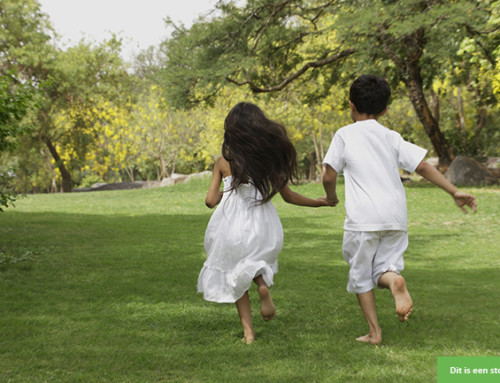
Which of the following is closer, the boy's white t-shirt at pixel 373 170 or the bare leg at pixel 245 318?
→ the boy's white t-shirt at pixel 373 170

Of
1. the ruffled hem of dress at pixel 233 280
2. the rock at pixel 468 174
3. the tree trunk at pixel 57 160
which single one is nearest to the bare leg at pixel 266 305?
the ruffled hem of dress at pixel 233 280

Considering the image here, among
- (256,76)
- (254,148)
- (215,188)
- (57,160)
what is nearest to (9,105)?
(215,188)

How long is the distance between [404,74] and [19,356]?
18.9 meters

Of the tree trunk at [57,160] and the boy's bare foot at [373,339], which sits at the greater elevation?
the tree trunk at [57,160]

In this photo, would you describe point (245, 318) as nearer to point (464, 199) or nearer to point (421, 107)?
point (464, 199)

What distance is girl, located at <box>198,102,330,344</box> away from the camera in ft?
14.2

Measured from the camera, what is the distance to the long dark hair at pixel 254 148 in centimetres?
438

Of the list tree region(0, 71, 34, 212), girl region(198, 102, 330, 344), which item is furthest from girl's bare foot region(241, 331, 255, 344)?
tree region(0, 71, 34, 212)

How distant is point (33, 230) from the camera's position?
457 inches

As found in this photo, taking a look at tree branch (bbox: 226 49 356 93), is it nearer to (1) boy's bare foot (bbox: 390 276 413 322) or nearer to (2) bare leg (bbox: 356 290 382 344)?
(2) bare leg (bbox: 356 290 382 344)

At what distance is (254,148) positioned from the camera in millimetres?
4383

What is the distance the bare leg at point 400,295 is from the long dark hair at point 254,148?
1099mm

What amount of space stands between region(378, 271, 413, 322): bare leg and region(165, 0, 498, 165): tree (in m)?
12.6

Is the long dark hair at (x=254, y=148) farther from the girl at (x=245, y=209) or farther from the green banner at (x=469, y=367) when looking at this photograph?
the green banner at (x=469, y=367)
